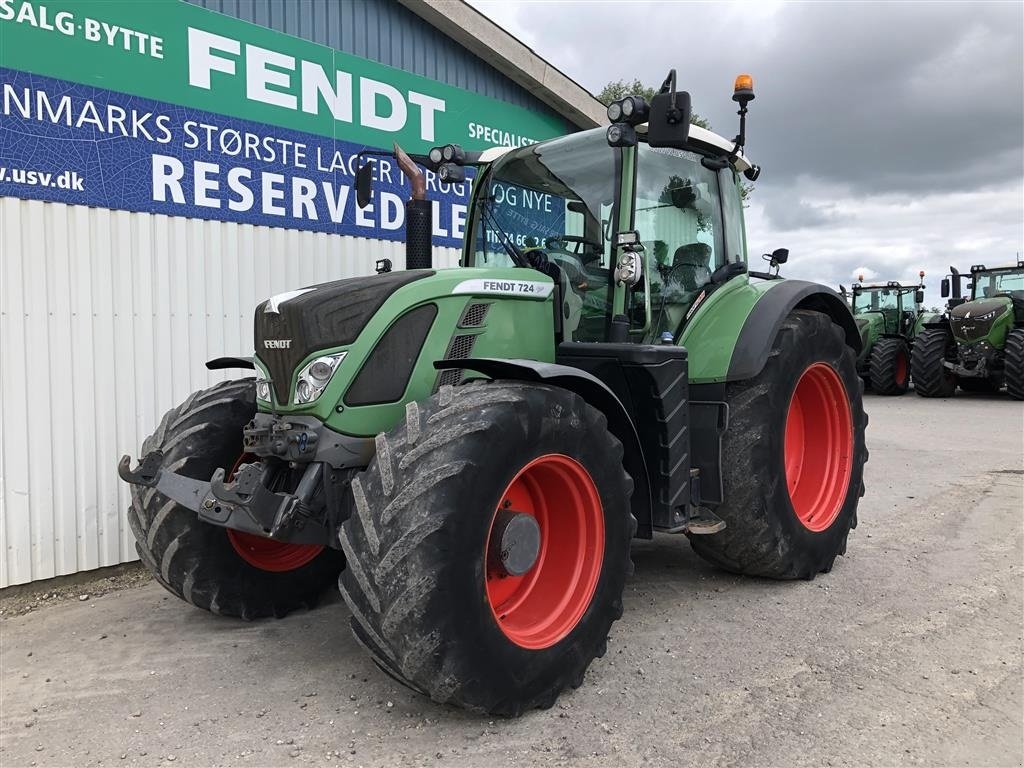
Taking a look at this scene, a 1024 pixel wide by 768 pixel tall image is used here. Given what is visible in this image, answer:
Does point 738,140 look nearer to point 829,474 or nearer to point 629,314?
point 629,314

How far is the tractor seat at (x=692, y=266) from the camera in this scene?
168 inches

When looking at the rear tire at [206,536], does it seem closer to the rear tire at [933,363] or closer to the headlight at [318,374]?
the headlight at [318,374]

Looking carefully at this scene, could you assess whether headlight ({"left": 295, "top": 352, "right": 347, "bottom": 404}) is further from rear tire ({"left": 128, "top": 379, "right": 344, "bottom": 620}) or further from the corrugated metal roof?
the corrugated metal roof

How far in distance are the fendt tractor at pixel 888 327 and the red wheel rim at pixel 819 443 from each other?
41.1 ft

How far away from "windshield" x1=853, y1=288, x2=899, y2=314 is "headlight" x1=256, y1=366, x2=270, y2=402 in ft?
59.5

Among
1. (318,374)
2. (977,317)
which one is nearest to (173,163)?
(318,374)

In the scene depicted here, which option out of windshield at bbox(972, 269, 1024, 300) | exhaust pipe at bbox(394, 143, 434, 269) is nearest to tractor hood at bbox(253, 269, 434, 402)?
exhaust pipe at bbox(394, 143, 434, 269)

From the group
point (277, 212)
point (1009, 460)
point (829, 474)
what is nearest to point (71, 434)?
point (277, 212)

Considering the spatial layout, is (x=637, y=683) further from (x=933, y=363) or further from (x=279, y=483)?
(x=933, y=363)

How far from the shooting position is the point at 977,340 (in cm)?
1449

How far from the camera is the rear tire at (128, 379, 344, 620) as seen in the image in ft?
11.7

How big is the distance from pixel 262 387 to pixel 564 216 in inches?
71.1

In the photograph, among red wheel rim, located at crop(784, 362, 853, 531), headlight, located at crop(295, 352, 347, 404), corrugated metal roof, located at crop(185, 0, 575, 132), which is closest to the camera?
headlight, located at crop(295, 352, 347, 404)

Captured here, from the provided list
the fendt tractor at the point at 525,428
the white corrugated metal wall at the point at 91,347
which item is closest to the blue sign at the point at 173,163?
the white corrugated metal wall at the point at 91,347
